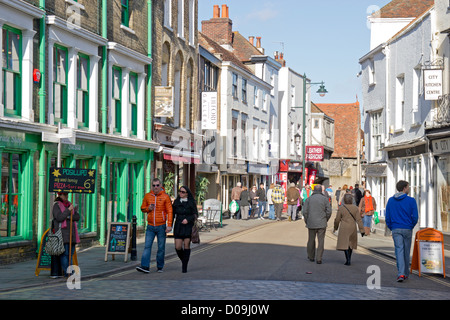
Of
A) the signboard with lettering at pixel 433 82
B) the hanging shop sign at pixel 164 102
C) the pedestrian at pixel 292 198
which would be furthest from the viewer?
the pedestrian at pixel 292 198

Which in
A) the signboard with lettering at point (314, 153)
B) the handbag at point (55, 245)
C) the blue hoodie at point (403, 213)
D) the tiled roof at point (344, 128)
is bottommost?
the handbag at point (55, 245)

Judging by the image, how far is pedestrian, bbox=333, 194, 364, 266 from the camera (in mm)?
15971

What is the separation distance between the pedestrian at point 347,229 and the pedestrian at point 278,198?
19.7 meters

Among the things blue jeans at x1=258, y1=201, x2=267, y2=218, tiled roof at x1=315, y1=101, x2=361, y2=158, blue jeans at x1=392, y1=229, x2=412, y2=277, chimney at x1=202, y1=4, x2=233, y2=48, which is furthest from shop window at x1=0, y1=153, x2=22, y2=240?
tiled roof at x1=315, y1=101, x2=361, y2=158

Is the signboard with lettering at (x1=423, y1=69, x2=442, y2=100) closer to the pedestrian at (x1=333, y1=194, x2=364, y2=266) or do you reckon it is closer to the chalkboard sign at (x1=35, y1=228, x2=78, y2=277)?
the pedestrian at (x1=333, y1=194, x2=364, y2=266)

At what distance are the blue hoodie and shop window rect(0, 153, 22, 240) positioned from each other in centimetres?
846

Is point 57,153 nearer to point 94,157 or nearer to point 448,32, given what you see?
point 94,157

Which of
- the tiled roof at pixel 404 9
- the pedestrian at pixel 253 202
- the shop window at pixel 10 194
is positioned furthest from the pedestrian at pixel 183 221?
the pedestrian at pixel 253 202

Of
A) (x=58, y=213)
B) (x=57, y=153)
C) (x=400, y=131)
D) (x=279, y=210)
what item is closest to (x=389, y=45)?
(x=400, y=131)

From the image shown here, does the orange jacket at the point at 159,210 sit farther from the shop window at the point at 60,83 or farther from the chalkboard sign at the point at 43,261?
the shop window at the point at 60,83

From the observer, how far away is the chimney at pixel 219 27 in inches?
1943

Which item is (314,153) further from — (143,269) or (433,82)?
(143,269)

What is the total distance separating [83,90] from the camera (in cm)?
2039

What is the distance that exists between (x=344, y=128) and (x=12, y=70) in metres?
65.0
